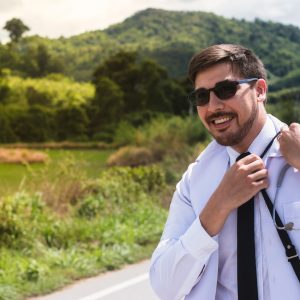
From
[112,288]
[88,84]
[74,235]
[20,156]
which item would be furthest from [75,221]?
[88,84]

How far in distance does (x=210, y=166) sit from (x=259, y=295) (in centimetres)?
40

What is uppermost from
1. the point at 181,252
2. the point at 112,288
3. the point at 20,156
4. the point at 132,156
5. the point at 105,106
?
the point at 181,252

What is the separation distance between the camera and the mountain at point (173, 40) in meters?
20.2

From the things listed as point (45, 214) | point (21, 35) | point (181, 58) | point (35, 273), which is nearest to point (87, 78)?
point (21, 35)

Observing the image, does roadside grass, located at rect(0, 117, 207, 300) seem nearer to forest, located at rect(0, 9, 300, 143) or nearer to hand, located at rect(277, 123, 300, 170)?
forest, located at rect(0, 9, 300, 143)

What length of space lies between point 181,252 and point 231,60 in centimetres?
55

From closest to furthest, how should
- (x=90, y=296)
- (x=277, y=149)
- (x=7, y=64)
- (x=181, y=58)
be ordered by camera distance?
(x=277, y=149), (x=90, y=296), (x=7, y=64), (x=181, y=58)

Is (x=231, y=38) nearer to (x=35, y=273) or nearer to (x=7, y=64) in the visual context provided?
(x=7, y=64)

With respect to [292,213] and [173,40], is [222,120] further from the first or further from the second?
[173,40]

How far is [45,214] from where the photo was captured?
10312 mm

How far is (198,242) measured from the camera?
73.9 inches

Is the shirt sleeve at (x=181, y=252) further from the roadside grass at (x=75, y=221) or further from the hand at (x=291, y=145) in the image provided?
the roadside grass at (x=75, y=221)

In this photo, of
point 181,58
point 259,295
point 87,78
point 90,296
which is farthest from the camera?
point 181,58

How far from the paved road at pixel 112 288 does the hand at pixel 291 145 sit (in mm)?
5396
